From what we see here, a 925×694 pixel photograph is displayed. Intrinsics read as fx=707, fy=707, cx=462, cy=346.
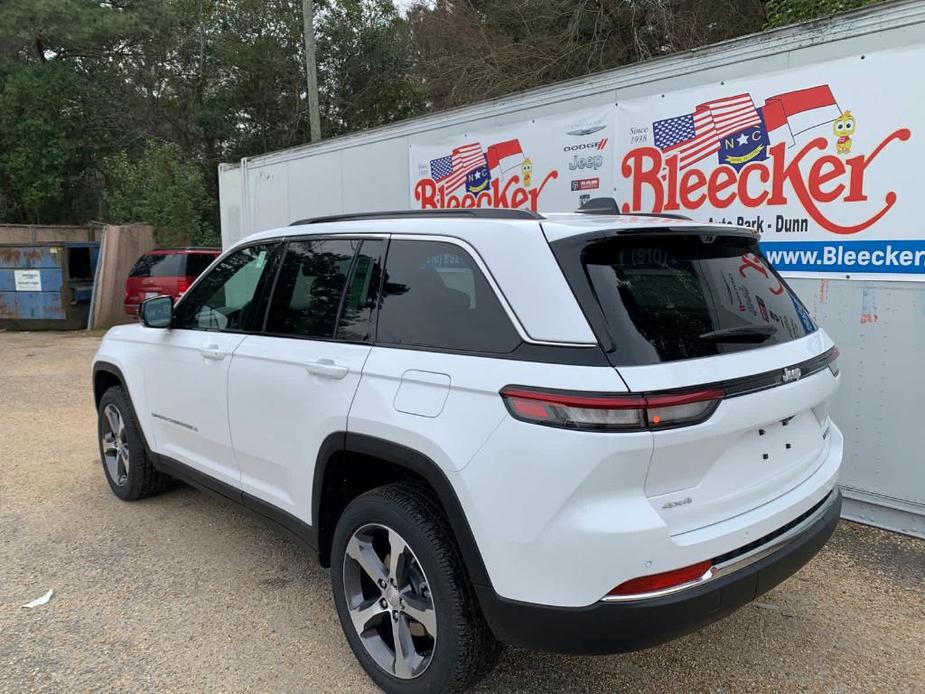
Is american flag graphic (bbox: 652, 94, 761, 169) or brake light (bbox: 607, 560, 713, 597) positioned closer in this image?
brake light (bbox: 607, 560, 713, 597)

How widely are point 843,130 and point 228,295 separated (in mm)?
3503

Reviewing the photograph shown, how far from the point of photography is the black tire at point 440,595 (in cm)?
235

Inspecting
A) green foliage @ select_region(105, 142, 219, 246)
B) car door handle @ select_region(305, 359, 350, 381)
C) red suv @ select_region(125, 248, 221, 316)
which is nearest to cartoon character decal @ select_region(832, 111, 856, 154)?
car door handle @ select_region(305, 359, 350, 381)

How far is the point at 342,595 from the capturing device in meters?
2.84

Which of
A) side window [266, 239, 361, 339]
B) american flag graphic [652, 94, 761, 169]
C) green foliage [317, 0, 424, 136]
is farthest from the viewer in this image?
green foliage [317, 0, 424, 136]

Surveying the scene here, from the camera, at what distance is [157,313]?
397 centimetres

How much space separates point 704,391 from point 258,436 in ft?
6.58

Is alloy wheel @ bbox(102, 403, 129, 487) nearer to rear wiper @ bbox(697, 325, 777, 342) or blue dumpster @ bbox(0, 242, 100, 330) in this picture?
rear wiper @ bbox(697, 325, 777, 342)

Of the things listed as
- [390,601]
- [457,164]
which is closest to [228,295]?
[390,601]

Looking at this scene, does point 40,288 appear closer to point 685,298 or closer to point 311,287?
point 311,287

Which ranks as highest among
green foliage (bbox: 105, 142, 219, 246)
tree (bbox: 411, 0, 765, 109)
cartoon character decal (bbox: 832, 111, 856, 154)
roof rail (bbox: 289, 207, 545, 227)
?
tree (bbox: 411, 0, 765, 109)

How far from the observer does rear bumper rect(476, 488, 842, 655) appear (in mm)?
2076

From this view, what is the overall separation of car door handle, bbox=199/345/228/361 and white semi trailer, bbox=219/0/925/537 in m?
2.99

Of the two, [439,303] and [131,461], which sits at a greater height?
[439,303]
